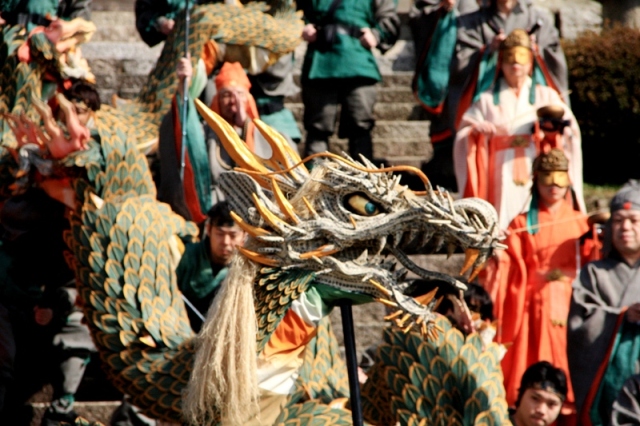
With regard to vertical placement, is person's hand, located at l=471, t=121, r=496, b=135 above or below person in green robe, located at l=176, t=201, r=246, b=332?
above

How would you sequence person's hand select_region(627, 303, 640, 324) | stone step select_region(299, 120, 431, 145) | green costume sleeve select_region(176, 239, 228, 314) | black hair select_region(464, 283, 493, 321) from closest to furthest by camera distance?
green costume sleeve select_region(176, 239, 228, 314) < black hair select_region(464, 283, 493, 321) < person's hand select_region(627, 303, 640, 324) < stone step select_region(299, 120, 431, 145)

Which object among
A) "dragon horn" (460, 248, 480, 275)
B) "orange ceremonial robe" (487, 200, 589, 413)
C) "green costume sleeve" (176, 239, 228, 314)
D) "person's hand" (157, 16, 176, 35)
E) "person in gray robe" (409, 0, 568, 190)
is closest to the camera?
"dragon horn" (460, 248, 480, 275)

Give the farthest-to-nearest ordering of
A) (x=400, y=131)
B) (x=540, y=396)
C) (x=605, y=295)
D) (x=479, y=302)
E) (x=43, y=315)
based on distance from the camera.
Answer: (x=400, y=131), (x=43, y=315), (x=605, y=295), (x=479, y=302), (x=540, y=396)

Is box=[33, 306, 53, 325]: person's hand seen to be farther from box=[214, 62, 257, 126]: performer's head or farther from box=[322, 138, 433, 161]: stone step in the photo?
box=[322, 138, 433, 161]: stone step

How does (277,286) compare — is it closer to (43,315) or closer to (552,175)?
(43,315)

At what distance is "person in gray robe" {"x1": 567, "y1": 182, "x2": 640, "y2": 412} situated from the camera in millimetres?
7418

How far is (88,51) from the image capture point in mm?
12258

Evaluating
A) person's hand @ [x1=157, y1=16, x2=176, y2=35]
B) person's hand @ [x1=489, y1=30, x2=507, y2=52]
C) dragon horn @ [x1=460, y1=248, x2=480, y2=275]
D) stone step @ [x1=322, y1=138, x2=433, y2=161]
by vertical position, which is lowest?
dragon horn @ [x1=460, y1=248, x2=480, y2=275]

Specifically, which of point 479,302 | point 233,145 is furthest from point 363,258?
point 479,302

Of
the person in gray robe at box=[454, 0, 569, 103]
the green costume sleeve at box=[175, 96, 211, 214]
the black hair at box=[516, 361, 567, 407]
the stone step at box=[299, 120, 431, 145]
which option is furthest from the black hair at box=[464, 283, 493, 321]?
the stone step at box=[299, 120, 431, 145]

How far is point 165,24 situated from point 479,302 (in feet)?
10.7

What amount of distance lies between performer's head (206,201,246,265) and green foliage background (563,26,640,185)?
5.82 m

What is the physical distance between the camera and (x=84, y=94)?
26.4 ft

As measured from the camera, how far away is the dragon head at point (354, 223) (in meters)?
4.67
